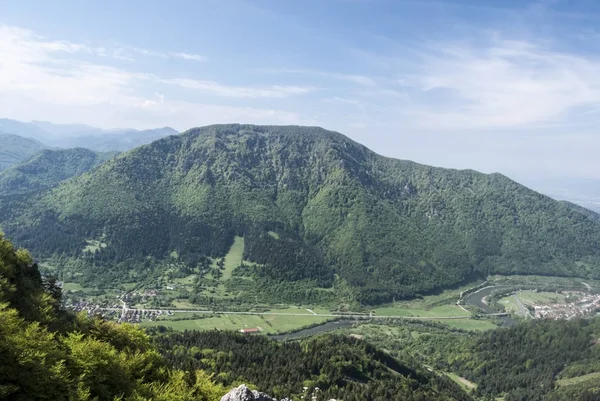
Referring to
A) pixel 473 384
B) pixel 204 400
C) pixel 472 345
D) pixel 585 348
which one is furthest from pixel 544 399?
pixel 204 400

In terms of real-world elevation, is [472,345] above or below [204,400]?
below

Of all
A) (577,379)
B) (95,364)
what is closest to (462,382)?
(577,379)

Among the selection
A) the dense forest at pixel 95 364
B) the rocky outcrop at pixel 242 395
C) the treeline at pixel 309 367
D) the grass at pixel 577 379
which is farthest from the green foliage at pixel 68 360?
the grass at pixel 577 379

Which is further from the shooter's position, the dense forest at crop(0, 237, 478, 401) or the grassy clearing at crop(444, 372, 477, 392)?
the grassy clearing at crop(444, 372, 477, 392)

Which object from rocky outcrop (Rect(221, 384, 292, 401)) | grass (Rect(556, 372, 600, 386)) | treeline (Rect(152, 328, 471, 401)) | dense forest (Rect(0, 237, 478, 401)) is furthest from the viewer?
grass (Rect(556, 372, 600, 386))

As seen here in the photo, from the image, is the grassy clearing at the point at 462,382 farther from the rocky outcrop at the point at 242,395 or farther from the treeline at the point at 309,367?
the rocky outcrop at the point at 242,395

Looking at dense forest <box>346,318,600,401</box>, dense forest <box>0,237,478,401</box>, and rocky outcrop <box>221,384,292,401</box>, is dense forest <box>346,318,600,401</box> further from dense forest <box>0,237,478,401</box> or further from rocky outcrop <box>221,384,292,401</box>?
rocky outcrop <box>221,384,292,401</box>

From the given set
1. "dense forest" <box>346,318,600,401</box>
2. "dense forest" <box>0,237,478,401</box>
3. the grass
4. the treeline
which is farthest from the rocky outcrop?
the grass

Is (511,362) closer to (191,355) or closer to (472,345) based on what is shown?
(472,345)
